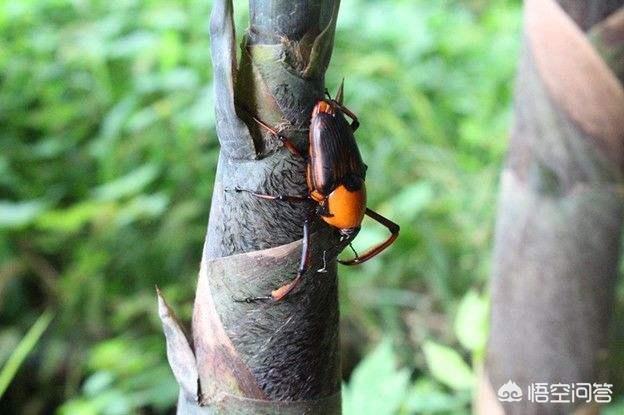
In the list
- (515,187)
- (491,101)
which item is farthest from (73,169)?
(515,187)

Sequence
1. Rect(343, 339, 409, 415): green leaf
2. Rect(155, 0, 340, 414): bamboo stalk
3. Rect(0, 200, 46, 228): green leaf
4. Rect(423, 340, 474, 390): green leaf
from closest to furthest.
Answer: Rect(155, 0, 340, 414): bamboo stalk, Rect(343, 339, 409, 415): green leaf, Rect(423, 340, 474, 390): green leaf, Rect(0, 200, 46, 228): green leaf

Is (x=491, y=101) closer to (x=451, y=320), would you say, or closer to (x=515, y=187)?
(x=451, y=320)

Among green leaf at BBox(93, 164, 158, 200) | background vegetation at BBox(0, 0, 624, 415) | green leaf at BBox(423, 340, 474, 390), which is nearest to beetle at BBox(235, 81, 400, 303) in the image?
green leaf at BBox(423, 340, 474, 390)

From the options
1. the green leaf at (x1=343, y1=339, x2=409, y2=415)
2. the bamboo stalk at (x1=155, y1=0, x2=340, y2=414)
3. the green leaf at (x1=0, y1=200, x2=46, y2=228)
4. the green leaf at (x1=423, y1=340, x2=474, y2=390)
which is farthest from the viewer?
the green leaf at (x1=0, y1=200, x2=46, y2=228)

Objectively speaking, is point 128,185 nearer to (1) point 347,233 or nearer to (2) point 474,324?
(2) point 474,324

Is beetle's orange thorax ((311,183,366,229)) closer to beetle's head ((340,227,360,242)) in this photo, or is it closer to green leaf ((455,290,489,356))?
beetle's head ((340,227,360,242))

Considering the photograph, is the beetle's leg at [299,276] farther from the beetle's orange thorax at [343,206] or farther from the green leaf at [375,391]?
the green leaf at [375,391]

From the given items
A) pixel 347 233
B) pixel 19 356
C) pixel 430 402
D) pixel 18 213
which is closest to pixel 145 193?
pixel 18 213
